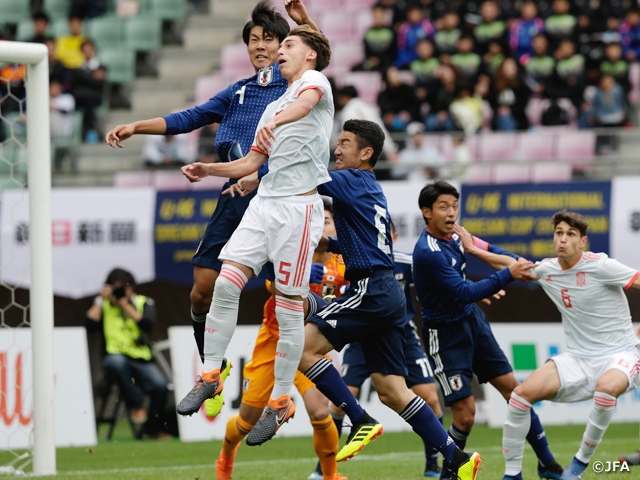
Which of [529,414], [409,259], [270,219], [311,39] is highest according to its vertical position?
[311,39]

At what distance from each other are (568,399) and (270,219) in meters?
2.71

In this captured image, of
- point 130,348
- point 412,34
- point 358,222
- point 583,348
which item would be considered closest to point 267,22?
point 358,222

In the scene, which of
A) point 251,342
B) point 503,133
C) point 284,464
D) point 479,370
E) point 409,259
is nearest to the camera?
point 479,370

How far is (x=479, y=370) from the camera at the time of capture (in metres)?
7.76

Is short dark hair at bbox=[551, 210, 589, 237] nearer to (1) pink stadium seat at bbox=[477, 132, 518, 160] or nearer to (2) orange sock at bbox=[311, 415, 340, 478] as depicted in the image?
(2) orange sock at bbox=[311, 415, 340, 478]

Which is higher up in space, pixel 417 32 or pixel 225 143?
pixel 417 32

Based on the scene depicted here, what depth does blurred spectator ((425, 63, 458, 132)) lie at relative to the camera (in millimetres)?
15234

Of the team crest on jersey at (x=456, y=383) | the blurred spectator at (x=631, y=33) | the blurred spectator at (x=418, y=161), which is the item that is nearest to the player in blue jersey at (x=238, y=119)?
the team crest on jersey at (x=456, y=383)

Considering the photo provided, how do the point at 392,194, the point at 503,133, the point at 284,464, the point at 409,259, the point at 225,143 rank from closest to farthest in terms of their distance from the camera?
the point at 225,143
the point at 409,259
the point at 284,464
the point at 392,194
the point at 503,133

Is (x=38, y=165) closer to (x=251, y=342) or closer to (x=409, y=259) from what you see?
(x=409, y=259)

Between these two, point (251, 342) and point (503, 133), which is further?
point (503, 133)

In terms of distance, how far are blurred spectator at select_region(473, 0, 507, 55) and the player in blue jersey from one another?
10.2m

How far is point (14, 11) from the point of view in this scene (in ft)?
67.6

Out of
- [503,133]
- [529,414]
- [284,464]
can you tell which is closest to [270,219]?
[529,414]
